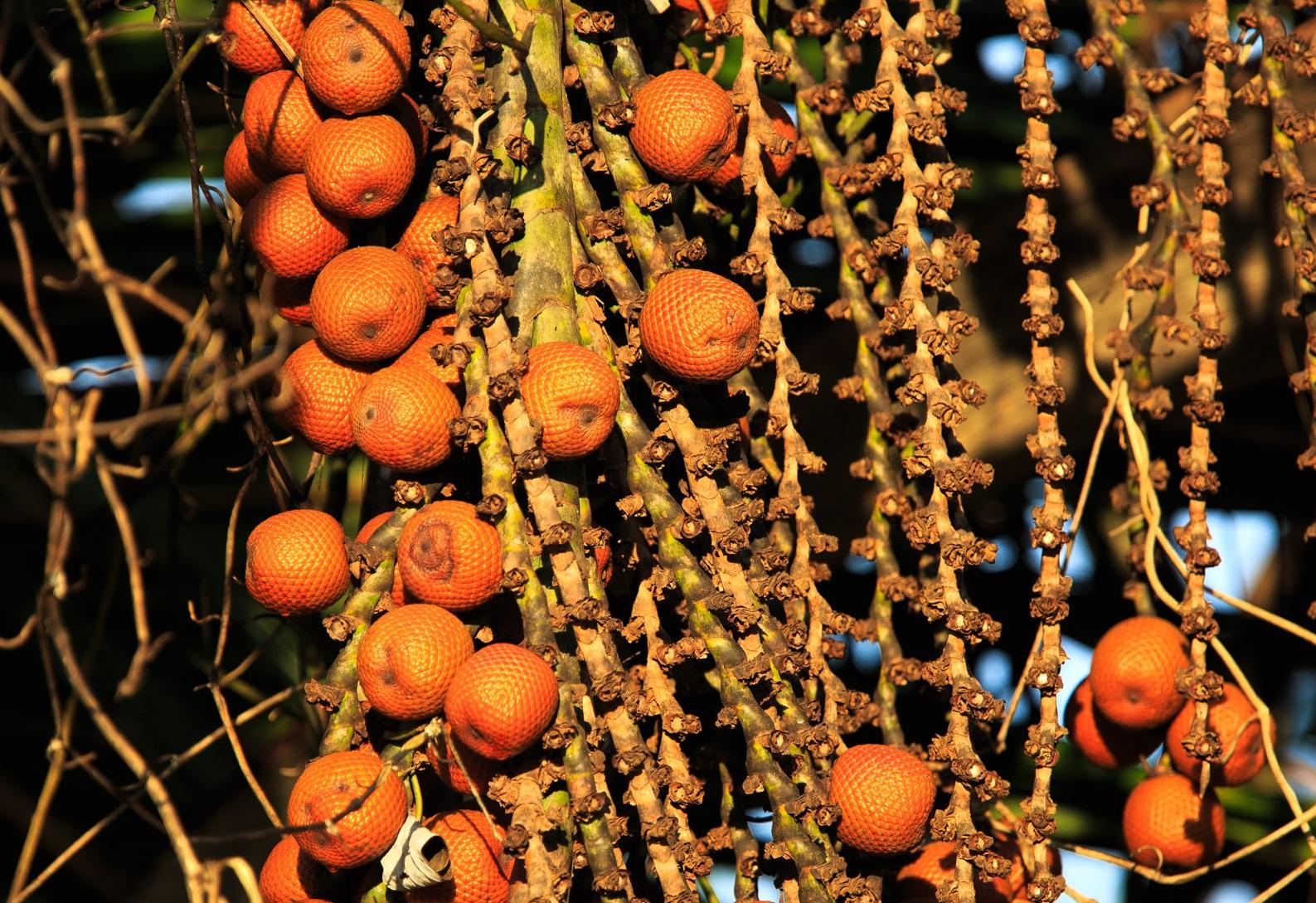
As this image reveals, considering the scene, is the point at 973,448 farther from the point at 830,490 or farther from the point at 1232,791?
the point at 1232,791

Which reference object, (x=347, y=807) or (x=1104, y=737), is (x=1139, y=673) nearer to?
(x=1104, y=737)

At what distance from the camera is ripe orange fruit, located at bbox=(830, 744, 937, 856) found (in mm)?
1249

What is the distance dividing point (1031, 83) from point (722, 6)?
33cm

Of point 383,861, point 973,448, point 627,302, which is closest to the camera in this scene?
point 383,861

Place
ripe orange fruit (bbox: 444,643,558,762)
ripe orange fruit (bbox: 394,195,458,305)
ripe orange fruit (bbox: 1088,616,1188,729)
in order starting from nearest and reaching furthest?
ripe orange fruit (bbox: 444,643,558,762) < ripe orange fruit (bbox: 394,195,458,305) < ripe orange fruit (bbox: 1088,616,1188,729)

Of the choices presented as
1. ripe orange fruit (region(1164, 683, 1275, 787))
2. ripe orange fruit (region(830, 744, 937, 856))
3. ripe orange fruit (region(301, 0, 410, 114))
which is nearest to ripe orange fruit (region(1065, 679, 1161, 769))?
ripe orange fruit (region(1164, 683, 1275, 787))

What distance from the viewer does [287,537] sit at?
1.28m

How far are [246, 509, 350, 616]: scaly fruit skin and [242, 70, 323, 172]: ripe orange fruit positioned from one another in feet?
1.12

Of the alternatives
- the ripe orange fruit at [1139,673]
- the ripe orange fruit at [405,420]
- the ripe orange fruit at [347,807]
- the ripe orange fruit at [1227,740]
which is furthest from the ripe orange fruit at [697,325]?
the ripe orange fruit at [1227,740]

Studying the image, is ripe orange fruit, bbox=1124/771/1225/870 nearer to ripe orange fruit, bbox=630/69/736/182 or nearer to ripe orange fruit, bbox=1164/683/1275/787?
ripe orange fruit, bbox=1164/683/1275/787

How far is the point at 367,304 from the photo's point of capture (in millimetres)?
1255

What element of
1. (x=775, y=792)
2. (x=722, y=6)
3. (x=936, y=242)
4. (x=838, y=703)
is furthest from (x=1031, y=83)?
(x=775, y=792)

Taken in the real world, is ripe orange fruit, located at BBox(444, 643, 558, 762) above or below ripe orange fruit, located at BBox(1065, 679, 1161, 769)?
above

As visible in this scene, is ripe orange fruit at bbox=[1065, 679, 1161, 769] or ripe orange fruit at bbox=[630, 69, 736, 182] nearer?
ripe orange fruit at bbox=[630, 69, 736, 182]
